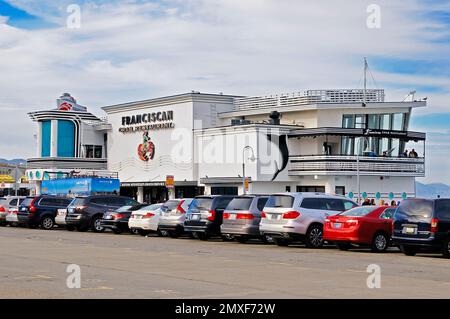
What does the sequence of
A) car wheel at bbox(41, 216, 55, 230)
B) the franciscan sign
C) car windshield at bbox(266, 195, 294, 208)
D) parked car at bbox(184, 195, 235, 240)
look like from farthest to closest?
the franciscan sign
car wheel at bbox(41, 216, 55, 230)
parked car at bbox(184, 195, 235, 240)
car windshield at bbox(266, 195, 294, 208)

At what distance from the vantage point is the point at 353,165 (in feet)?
186

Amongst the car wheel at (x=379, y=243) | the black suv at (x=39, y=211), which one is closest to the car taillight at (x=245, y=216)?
the car wheel at (x=379, y=243)

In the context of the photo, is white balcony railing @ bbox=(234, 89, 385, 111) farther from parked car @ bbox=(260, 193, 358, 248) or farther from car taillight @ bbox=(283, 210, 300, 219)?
car taillight @ bbox=(283, 210, 300, 219)

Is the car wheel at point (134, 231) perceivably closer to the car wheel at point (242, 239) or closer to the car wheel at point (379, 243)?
the car wheel at point (242, 239)

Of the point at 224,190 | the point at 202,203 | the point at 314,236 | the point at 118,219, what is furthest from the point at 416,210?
the point at 224,190

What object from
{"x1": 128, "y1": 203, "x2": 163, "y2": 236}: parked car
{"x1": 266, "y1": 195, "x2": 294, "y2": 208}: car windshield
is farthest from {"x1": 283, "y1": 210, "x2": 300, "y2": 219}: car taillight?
{"x1": 128, "y1": 203, "x2": 163, "y2": 236}: parked car

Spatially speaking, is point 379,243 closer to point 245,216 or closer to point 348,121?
point 245,216

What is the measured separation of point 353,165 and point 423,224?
113ft

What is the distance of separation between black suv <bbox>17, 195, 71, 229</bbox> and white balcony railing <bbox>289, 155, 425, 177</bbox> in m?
20.3

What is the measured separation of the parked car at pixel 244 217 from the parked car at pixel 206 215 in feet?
3.42

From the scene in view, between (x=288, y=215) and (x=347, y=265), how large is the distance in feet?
22.2

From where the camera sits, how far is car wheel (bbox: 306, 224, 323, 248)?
84.9ft

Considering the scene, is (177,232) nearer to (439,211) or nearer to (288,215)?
(288,215)
